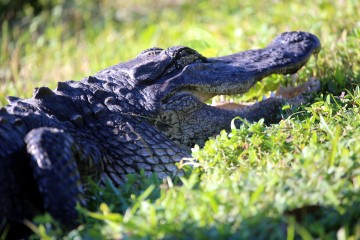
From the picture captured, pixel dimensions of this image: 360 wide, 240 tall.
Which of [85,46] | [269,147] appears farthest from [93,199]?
[85,46]

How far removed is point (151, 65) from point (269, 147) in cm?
110

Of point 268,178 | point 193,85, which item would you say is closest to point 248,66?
point 193,85

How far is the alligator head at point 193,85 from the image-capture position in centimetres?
402

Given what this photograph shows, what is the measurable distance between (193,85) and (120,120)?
60 centimetres

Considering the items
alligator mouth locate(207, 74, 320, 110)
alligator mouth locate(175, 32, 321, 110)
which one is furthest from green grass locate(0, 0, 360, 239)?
alligator mouth locate(175, 32, 321, 110)

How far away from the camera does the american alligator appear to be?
3131 mm

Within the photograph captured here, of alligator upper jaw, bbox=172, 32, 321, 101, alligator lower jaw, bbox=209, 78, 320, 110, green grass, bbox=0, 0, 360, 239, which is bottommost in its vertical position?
green grass, bbox=0, 0, 360, 239

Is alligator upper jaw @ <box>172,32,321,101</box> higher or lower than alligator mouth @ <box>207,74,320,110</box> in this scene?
higher

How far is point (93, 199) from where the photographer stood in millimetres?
3215

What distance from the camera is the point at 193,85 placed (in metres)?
4.14

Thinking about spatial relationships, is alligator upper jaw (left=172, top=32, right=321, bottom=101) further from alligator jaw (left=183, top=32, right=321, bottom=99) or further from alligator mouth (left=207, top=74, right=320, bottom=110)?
alligator mouth (left=207, top=74, right=320, bottom=110)

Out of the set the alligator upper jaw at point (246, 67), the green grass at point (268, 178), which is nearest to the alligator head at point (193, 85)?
the alligator upper jaw at point (246, 67)

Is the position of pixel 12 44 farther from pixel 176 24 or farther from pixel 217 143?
pixel 217 143

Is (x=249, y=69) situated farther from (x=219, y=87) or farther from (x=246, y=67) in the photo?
(x=219, y=87)
